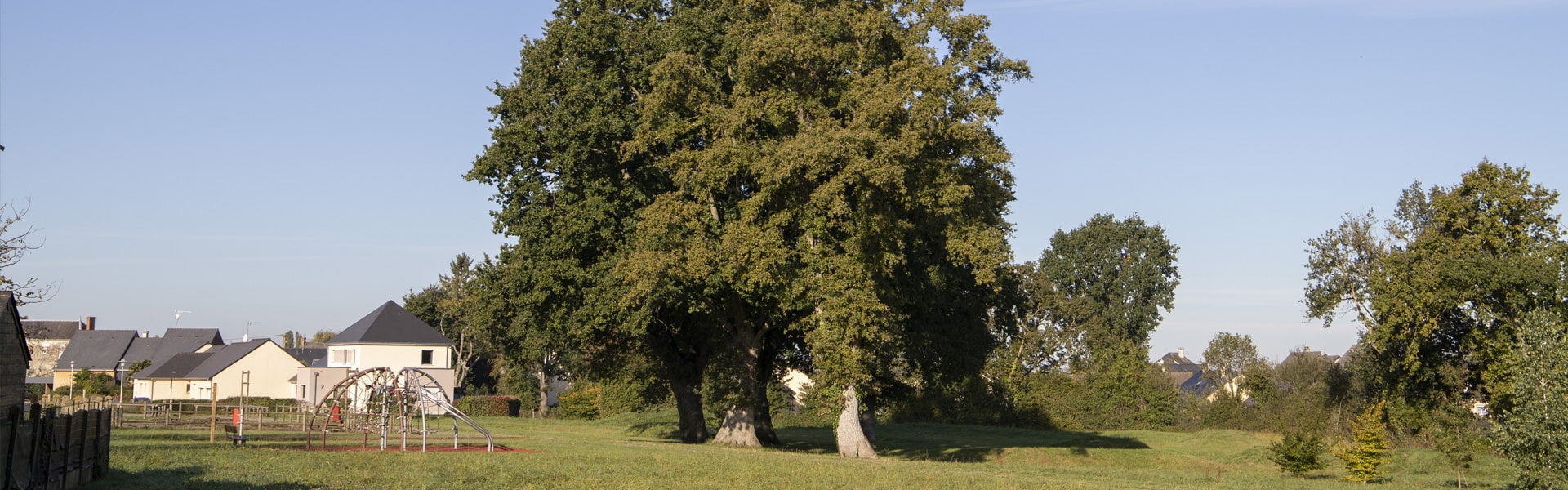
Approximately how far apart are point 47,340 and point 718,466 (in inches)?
5623

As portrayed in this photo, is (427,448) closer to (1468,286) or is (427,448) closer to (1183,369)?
(1468,286)

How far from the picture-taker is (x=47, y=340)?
142 m

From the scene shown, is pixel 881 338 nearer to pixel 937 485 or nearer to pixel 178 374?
pixel 937 485

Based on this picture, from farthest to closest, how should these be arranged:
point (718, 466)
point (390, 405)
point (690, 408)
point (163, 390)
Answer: point (163, 390) → point (690, 408) → point (390, 405) → point (718, 466)

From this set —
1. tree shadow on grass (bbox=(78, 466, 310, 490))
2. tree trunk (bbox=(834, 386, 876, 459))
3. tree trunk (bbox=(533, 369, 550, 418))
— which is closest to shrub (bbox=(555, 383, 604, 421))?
tree trunk (bbox=(533, 369, 550, 418))

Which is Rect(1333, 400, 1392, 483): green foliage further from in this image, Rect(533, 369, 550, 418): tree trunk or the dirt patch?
Rect(533, 369, 550, 418): tree trunk

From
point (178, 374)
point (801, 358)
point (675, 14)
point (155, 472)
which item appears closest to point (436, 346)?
point (178, 374)

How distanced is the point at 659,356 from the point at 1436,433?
3039 centimetres

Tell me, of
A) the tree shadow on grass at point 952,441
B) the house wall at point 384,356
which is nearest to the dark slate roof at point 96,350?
the house wall at point 384,356

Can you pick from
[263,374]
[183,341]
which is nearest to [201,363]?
[263,374]

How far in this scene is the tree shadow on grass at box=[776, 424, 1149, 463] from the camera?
141 ft

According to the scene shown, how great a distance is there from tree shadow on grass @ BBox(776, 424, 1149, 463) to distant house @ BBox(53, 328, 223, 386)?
76.7 m

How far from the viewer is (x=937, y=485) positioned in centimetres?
2377

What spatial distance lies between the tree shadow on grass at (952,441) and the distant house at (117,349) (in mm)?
76740
